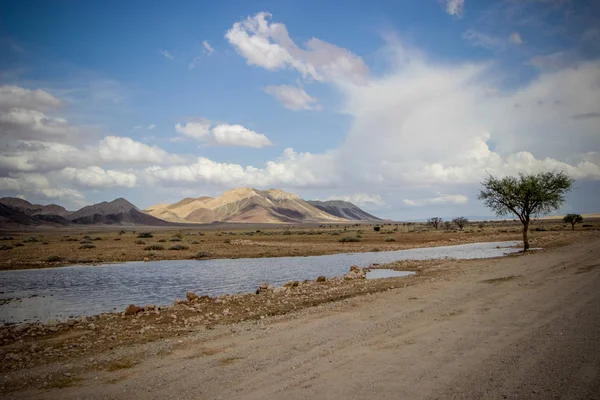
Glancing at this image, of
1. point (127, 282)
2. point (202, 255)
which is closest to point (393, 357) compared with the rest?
point (127, 282)

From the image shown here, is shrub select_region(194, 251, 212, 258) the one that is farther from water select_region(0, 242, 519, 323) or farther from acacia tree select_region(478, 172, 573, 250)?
acacia tree select_region(478, 172, 573, 250)

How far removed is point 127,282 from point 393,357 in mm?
22778

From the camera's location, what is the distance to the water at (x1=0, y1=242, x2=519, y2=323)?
18.6 metres

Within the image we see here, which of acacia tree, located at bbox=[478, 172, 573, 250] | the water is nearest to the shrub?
the water

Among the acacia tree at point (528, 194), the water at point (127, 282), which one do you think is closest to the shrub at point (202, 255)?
the water at point (127, 282)

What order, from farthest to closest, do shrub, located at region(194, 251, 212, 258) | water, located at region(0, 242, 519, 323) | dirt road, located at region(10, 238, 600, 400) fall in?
shrub, located at region(194, 251, 212, 258), water, located at region(0, 242, 519, 323), dirt road, located at region(10, 238, 600, 400)

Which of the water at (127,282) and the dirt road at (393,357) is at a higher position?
the dirt road at (393,357)

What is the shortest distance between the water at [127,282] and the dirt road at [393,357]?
1014 cm

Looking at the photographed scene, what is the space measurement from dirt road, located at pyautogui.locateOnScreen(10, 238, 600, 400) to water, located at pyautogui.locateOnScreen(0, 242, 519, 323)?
10139 mm

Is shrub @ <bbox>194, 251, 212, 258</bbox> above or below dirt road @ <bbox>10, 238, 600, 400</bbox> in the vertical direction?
→ below

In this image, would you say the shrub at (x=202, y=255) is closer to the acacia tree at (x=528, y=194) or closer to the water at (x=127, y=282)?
the water at (x=127, y=282)

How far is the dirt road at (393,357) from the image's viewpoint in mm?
7035

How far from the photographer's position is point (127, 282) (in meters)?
26.4

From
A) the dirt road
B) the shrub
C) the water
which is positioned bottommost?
the water
